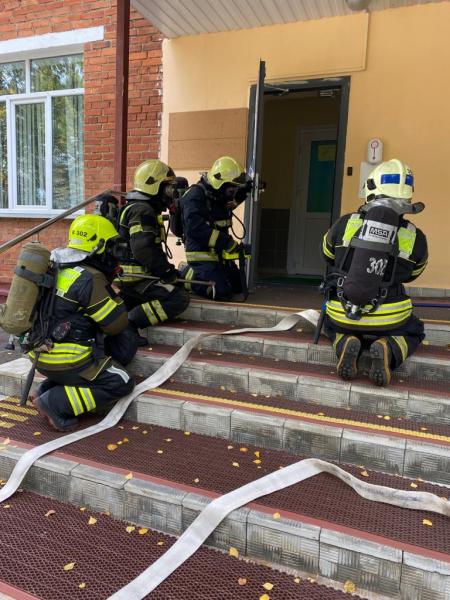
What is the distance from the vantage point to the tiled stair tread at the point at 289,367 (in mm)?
3070

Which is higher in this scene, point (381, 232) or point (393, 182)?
point (393, 182)

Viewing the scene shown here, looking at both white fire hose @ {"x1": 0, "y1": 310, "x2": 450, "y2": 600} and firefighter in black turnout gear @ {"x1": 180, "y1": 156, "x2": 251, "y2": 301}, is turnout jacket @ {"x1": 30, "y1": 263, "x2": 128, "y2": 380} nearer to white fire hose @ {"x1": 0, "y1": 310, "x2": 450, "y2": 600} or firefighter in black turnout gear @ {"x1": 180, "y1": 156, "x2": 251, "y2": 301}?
white fire hose @ {"x1": 0, "y1": 310, "x2": 450, "y2": 600}

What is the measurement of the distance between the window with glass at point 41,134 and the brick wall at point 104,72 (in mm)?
444

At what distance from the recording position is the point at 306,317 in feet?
12.9

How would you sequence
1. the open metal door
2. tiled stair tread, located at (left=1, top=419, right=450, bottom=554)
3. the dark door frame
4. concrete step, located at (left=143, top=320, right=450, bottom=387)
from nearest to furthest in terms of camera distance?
tiled stair tread, located at (left=1, top=419, right=450, bottom=554)
concrete step, located at (left=143, top=320, right=450, bottom=387)
the open metal door
the dark door frame

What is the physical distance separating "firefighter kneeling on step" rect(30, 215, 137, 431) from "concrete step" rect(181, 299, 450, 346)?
1303 mm

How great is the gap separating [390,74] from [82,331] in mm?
4525

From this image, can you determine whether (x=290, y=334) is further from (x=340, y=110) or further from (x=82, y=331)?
(x=340, y=110)

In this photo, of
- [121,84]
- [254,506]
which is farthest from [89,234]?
[121,84]

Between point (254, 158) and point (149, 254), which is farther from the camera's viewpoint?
point (254, 158)

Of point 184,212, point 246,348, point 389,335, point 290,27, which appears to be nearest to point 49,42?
point 290,27

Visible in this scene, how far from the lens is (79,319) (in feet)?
10.1

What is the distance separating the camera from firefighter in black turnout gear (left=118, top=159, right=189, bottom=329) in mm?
4027

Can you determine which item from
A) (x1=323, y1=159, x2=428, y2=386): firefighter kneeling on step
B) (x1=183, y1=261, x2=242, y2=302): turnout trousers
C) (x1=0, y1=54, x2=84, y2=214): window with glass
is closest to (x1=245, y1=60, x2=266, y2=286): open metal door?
(x1=183, y1=261, x2=242, y2=302): turnout trousers
